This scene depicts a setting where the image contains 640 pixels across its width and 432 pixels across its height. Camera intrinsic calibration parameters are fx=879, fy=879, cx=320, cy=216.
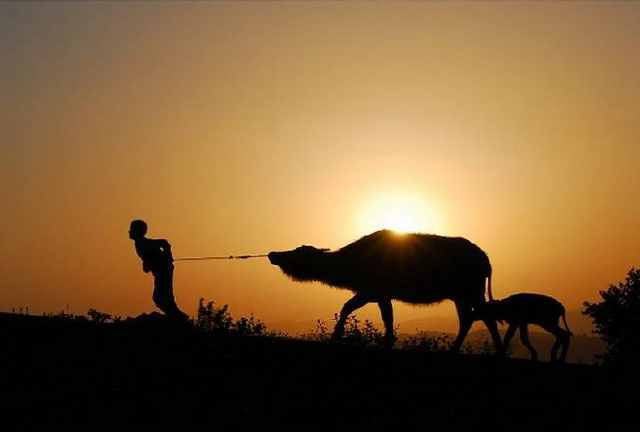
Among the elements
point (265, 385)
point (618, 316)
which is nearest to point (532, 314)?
point (265, 385)

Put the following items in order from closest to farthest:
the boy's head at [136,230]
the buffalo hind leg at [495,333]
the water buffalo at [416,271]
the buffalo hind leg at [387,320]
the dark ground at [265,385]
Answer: the dark ground at [265,385] → the boy's head at [136,230] → the buffalo hind leg at [387,320] → the buffalo hind leg at [495,333] → the water buffalo at [416,271]

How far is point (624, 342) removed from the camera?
3416cm

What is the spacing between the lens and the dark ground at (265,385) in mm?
10602

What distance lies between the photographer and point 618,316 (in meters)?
36.0

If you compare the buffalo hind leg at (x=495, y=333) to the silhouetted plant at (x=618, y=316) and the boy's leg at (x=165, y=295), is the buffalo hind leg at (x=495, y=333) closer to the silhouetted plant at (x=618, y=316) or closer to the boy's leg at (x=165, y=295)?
the boy's leg at (x=165, y=295)

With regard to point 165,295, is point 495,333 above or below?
below

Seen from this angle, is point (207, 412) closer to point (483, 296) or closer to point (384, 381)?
point (384, 381)

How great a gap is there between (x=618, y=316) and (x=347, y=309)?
20.0 m

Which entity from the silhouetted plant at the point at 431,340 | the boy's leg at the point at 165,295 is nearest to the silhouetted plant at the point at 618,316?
the silhouetted plant at the point at 431,340

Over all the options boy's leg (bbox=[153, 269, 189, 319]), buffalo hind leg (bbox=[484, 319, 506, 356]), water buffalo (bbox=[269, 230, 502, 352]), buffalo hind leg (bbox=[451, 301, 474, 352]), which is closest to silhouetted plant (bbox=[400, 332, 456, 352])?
buffalo hind leg (bbox=[451, 301, 474, 352])

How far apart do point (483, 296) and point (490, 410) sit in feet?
31.6

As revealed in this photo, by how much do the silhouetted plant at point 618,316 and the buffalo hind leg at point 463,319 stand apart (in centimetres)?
1519

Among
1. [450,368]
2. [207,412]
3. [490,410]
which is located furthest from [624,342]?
[207,412]

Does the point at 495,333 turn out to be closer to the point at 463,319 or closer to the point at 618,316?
the point at 463,319
